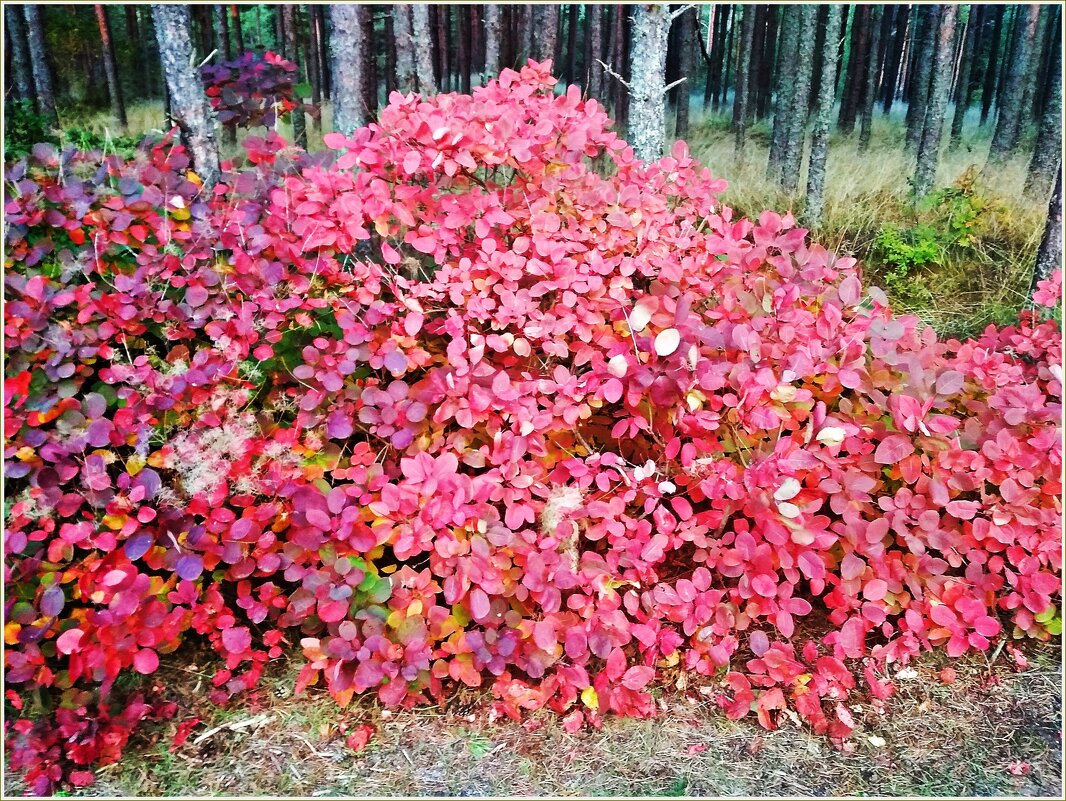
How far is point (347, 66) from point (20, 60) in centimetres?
715

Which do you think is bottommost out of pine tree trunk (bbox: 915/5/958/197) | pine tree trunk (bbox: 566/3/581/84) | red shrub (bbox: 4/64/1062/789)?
red shrub (bbox: 4/64/1062/789)

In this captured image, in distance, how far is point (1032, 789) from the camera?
74.2 inches

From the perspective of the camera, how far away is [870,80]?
32.6 ft

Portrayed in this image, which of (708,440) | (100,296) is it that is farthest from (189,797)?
(708,440)

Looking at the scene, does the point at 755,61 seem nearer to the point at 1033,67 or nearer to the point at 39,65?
the point at 1033,67

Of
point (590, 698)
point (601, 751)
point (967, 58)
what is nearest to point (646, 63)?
point (590, 698)

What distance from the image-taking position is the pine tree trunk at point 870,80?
8945 mm

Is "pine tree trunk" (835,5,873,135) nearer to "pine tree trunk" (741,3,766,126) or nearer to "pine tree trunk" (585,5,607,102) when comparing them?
"pine tree trunk" (741,3,766,126)

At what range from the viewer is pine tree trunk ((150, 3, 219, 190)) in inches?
121

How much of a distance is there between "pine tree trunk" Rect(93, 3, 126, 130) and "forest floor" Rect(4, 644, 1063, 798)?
8980mm

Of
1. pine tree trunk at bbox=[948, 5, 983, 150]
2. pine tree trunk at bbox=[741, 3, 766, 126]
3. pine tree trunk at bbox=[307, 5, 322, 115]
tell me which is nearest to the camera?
pine tree trunk at bbox=[307, 5, 322, 115]

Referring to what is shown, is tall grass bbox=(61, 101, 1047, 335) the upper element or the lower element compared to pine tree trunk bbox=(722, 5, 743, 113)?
lower

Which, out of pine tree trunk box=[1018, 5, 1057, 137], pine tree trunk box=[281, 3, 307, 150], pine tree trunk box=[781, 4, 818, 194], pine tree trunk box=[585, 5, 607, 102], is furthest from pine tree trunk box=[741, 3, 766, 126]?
pine tree trunk box=[281, 3, 307, 150]

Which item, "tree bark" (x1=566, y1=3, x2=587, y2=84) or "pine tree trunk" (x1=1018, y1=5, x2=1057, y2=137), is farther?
"tree bark" (x1=566, y1=3, x2=587, y2=84)
